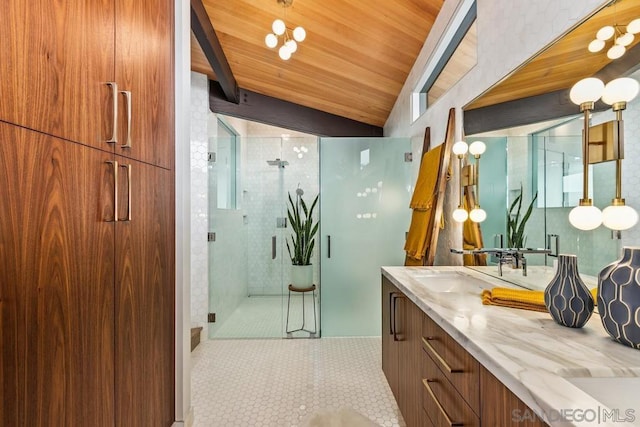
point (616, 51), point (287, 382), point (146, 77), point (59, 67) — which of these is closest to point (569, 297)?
point (616, 51)

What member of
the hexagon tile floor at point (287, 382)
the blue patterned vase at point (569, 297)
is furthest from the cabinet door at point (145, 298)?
the blue patterned vase at point (569, 297)

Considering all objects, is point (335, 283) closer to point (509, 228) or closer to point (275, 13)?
point (509, 228)

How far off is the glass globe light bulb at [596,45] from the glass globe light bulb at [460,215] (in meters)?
1.04

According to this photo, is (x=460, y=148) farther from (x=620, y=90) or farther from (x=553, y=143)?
(x=620, y=90)

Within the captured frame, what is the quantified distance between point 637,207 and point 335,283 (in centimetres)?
243

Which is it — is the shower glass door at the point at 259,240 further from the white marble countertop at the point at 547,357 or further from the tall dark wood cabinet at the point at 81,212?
the white marble countertop at the point at 547,357

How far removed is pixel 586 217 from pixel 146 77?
1729 mm

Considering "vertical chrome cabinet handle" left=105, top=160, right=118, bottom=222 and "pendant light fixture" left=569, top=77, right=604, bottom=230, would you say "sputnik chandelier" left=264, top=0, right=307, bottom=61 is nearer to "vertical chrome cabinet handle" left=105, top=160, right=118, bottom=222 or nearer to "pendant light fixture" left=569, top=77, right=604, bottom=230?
"vertical chrome cabinet handle" left=105, top=160, right=118, bottom=222

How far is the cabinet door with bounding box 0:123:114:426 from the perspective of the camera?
735 millimetres

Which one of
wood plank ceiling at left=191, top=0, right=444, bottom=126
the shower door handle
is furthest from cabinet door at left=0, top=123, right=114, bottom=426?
the shower door handle

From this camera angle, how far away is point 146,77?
1.35 m

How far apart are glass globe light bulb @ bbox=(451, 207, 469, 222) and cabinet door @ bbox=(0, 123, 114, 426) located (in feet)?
5.90

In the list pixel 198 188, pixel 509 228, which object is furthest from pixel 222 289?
pixel 509 228

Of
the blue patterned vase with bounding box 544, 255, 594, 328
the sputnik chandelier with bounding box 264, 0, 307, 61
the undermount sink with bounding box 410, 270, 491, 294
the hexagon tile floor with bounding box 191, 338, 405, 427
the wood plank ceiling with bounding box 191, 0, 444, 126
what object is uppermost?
the wood plank ceiling with bounding box 191, 0, 444, 126
